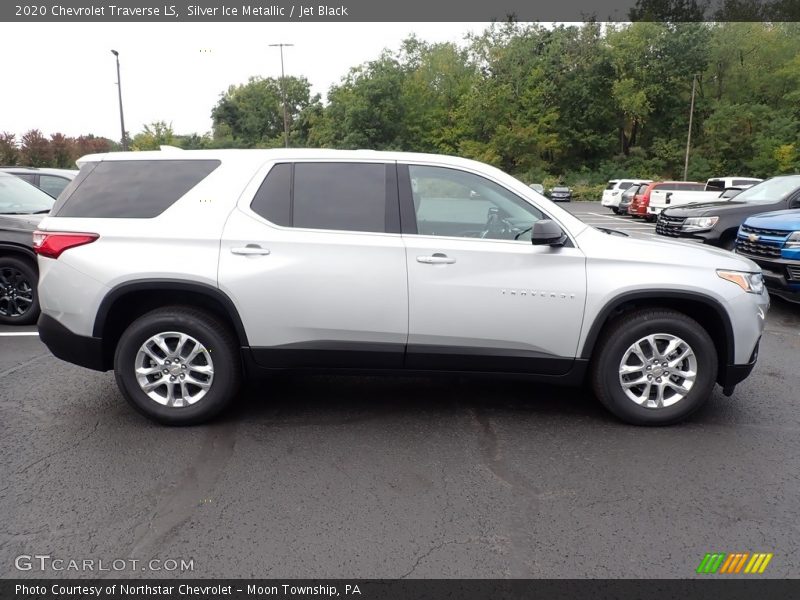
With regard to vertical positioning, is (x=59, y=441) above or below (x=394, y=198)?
below

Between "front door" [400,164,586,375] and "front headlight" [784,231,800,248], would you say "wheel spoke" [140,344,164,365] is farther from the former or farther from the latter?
"front headlight" [784,231,800,248]

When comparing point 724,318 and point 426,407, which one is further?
point 426,407

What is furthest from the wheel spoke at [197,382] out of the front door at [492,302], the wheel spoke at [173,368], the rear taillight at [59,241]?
the front door at [492,302]

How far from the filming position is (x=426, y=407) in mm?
4566

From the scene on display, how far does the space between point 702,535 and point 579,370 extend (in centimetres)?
138

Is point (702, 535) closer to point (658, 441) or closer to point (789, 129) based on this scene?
point (658, 441)

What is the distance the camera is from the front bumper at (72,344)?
4137 millimetres

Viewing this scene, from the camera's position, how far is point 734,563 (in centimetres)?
274

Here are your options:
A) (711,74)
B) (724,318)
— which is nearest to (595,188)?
(711,74)

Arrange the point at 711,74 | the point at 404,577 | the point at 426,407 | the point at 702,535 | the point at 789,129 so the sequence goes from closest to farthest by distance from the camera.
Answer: the point at 404,577 < the point at 702,535 < the point at 426,407 < the point at 789,129 < the point at 711,74

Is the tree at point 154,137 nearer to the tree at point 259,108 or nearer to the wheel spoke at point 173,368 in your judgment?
the tree at point 259,108

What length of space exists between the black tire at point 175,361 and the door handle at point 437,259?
4.58 ft

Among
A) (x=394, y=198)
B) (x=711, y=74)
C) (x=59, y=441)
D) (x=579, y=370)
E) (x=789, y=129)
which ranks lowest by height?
(x=59, y=441)
